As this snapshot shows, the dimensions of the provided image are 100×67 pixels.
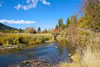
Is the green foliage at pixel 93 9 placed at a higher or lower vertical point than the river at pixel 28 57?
higher

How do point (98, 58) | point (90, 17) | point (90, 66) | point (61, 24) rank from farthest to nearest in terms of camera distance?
point (61, 24) < point (90, 17) < point (98, 58) < point (90, 66)

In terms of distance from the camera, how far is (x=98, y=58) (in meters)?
2.69

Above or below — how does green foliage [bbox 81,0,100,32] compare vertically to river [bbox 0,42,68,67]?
above

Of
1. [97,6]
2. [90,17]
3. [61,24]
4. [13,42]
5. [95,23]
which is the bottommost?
[13,42]

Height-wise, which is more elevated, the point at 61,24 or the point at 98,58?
the point at 61,24

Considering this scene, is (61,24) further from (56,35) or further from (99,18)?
(99,18)

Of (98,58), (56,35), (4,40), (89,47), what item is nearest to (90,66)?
(98,58)

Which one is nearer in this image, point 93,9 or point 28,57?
point 93,9

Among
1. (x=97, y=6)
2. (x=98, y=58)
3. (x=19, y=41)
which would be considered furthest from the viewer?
(x=19, y=41)

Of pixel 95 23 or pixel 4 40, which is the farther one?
pixel 4 40

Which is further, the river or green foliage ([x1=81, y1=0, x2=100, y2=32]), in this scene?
the river

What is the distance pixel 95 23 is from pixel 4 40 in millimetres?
13633

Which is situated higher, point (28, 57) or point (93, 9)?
point (93, 9)

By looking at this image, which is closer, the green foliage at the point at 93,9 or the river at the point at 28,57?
the green foliage at the point at 93,9
